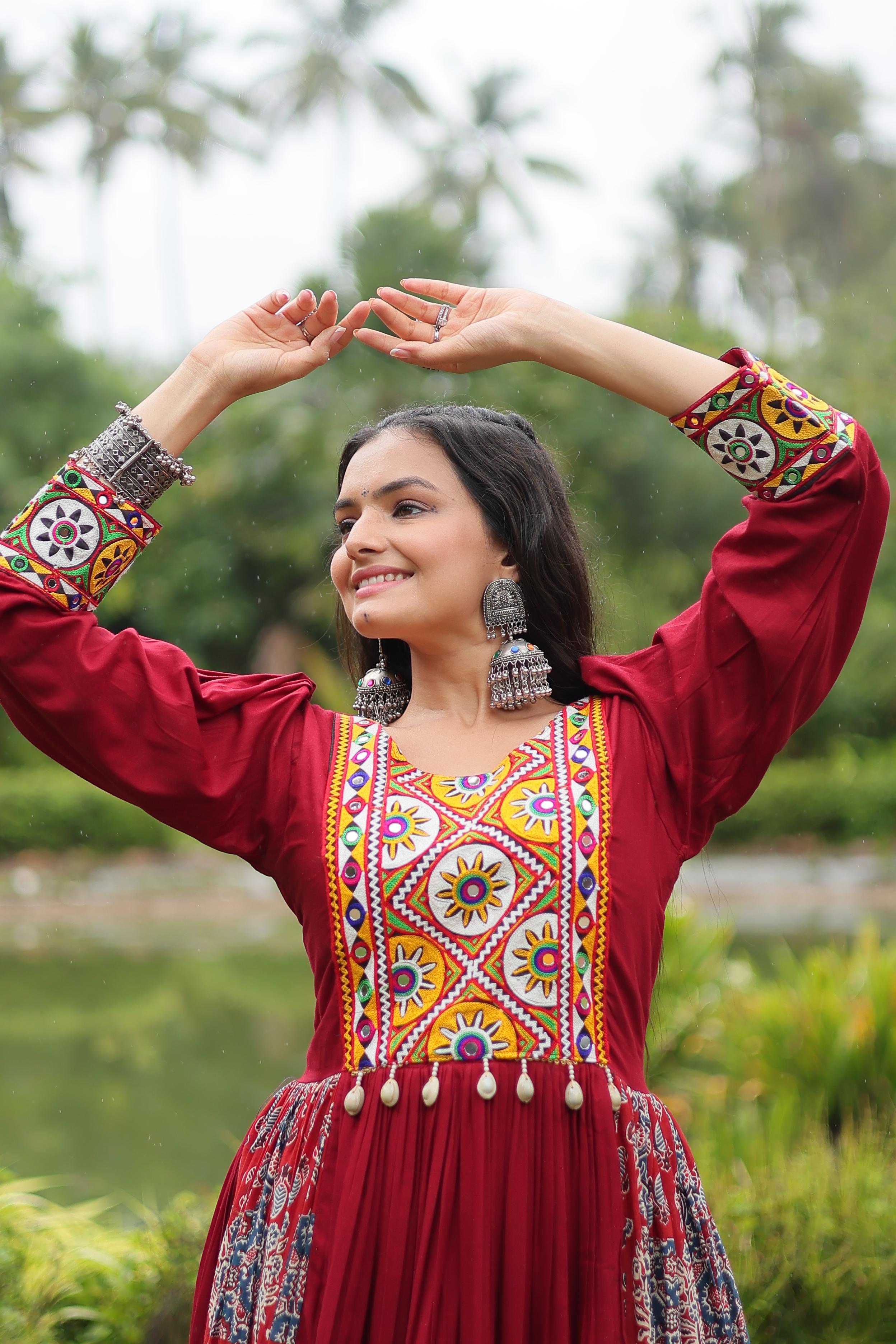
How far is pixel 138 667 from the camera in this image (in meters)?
1.94

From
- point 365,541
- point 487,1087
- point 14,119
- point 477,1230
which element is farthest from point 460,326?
point 14,119

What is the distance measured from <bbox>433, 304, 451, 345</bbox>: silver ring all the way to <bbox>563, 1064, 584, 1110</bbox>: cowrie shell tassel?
1135mm

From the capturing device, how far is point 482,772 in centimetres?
200

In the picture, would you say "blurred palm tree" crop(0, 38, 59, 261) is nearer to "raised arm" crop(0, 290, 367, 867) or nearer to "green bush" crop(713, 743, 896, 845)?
"green bush" crop(713, 743, 896, 845)

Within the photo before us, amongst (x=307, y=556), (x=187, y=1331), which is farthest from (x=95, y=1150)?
(x=307, y=556)

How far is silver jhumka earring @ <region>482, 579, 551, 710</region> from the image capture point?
2.08 m

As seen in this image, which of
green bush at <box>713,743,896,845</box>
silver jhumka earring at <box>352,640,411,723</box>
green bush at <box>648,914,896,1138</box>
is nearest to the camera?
silver jhumka earring at <box>352,640,411,723</box>

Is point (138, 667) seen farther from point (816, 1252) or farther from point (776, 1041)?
point (776, 1041)

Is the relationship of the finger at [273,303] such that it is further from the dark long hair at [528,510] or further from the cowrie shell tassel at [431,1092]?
the cowrie shell tassel at [431,1092]

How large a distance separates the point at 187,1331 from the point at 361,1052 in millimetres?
1778

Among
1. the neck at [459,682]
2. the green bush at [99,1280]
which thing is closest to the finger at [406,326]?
the neck at [459,682]

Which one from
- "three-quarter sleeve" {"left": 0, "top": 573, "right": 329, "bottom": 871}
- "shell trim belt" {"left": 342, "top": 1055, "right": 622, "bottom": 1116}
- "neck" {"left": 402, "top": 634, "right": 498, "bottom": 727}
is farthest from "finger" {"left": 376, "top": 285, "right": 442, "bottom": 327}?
"shell trim belt" {"left": 342, "top": 1055, "right": 622, "bottom": 1116}

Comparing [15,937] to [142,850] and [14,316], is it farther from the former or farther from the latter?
[14,316]

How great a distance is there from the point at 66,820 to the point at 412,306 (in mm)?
14626
